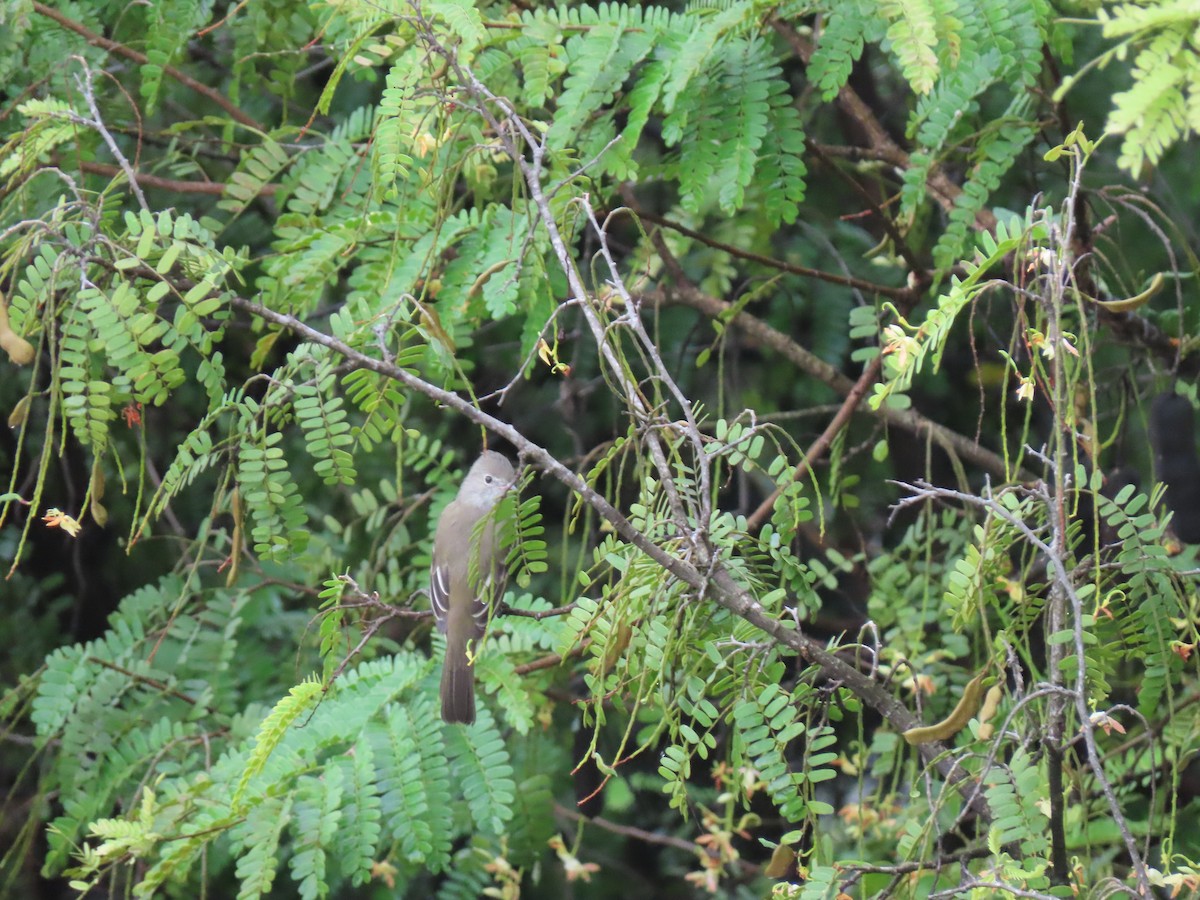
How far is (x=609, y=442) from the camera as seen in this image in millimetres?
3154

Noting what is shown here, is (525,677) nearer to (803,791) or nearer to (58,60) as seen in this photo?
(803,791)

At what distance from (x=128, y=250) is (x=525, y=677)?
180 cm

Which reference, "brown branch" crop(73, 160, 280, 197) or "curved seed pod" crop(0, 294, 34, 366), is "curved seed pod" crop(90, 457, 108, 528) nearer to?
"curved seed pod" crop(0, 294, 34, 366)

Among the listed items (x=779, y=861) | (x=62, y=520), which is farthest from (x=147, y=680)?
(x=779, y=861)

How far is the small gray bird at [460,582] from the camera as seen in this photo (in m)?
3.16

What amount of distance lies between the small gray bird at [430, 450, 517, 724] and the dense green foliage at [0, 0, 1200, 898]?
73 millimetres

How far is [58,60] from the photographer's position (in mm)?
3486

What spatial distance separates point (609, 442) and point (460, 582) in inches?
29.6

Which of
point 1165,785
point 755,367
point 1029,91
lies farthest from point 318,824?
point 755,367

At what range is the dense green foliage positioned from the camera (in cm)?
198

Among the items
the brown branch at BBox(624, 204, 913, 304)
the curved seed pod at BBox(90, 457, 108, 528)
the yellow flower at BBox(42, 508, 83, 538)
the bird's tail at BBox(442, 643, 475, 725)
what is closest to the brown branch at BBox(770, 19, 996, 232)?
the brown branch at BBox(624, 204, 913, 304)

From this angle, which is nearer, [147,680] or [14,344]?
[14,344]

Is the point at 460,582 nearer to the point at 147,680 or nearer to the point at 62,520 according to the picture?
the point at 147,680

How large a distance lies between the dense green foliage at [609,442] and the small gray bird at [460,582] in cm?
7
